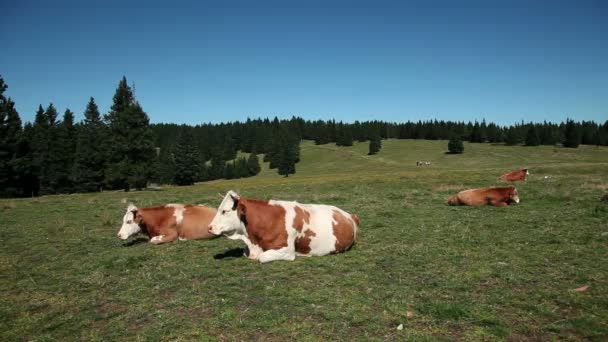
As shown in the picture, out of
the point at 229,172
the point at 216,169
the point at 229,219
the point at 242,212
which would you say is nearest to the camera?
the point at 242,212

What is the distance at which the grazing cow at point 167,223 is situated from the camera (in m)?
13.4

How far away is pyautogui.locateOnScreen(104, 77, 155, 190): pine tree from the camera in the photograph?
52.8 metres

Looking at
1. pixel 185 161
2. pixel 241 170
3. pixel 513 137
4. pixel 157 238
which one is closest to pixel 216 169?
pixel 241 170

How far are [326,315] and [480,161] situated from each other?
121 m

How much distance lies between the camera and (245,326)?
6.24 m

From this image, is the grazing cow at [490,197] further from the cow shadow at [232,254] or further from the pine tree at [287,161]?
the pine tree at [287,161]

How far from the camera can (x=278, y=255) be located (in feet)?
32.6

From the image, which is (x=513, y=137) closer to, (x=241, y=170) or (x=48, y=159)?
(x=241, y=170)

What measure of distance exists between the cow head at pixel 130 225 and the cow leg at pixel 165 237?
67cm

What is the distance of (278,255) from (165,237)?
17.3ft

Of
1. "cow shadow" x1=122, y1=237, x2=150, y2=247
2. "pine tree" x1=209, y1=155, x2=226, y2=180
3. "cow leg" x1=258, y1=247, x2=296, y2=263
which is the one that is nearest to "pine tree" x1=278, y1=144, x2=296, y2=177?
"pine tree" x1=209, y1=155, x2=226, y2=180

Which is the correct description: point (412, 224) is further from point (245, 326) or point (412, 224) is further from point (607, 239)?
point (245, 326)

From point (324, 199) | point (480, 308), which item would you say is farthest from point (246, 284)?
point (324, 199)

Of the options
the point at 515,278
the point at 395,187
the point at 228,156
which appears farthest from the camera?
the point at 228,156
